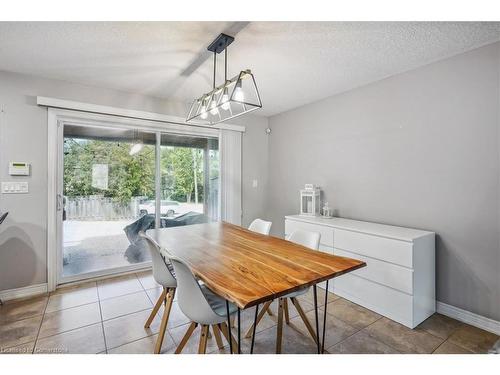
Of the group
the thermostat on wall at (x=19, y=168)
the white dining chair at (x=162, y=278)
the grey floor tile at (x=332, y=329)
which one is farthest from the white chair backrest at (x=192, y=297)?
the thermostat on wall at (x=19, y=168)

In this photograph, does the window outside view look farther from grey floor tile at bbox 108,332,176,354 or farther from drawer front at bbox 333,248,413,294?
drawer front at bbox 333,248,413,294

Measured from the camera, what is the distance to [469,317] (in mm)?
2201

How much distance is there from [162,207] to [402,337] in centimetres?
316

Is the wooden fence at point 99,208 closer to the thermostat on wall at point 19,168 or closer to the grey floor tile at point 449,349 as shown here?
the thermostat on wall at point 19,168

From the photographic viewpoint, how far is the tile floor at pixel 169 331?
1.88m

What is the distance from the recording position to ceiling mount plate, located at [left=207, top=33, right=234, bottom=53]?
77.0 inches

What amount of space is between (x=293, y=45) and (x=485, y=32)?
147 cm

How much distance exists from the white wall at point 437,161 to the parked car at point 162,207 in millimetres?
2293

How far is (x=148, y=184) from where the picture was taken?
3.57 metres

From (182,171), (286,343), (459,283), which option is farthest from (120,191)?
(459,283)

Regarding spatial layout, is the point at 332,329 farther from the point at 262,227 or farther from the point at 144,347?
the point at 144,347
